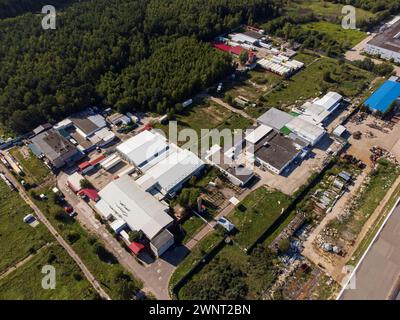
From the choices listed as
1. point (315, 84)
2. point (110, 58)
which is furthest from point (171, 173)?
point (315, 84)

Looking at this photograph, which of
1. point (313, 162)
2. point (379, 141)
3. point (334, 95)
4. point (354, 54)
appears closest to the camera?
point (313, 162)

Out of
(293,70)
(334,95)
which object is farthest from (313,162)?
(293,70)

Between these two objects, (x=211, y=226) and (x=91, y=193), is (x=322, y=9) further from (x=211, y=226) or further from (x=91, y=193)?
(x=91, y=193)

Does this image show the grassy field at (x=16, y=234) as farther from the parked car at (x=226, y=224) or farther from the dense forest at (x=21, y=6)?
the dense forest at (x=21, y=6)

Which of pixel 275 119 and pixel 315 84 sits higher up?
pixel 315 84

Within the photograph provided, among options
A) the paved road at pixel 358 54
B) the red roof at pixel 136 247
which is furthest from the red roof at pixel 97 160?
the paved road at pixel 358 54
